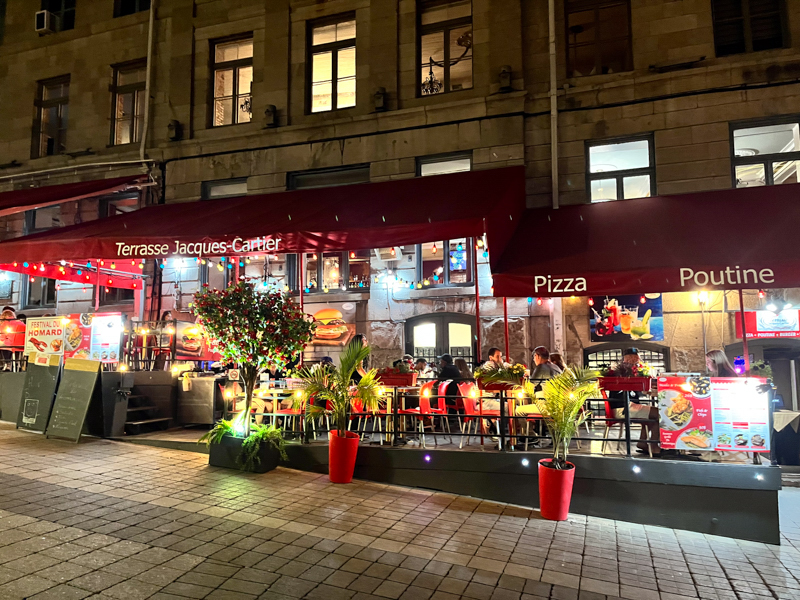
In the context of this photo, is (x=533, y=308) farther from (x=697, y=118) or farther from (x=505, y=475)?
(x=505, y=475)

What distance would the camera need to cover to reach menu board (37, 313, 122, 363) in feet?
33.3

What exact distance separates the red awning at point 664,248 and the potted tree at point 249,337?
3.13 meters

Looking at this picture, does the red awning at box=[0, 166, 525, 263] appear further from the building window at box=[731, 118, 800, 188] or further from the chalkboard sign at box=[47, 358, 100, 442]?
the building window at box=[731, 118, 800, 188]

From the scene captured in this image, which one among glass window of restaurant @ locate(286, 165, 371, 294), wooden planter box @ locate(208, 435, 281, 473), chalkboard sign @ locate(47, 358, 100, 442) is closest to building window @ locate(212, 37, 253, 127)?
glass window of restaurant @ locate(286, 165, 371, 294)

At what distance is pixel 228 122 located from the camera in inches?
516

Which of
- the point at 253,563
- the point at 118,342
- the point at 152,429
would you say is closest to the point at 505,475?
the point at 253,563

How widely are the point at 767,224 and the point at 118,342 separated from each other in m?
11.2

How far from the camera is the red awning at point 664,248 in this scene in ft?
22.9

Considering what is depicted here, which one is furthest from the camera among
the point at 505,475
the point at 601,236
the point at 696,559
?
the point at 601,236

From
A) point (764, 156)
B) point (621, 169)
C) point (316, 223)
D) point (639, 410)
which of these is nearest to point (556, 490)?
point (639, 410)

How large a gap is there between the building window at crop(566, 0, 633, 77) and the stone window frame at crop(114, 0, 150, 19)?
10967 mm

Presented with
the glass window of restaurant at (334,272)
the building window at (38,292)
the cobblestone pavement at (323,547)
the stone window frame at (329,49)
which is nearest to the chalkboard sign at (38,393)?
the cobblestone pavement at (323,547)

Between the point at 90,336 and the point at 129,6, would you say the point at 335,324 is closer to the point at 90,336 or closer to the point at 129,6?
the point at 90,336

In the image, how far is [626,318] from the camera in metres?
10.6
